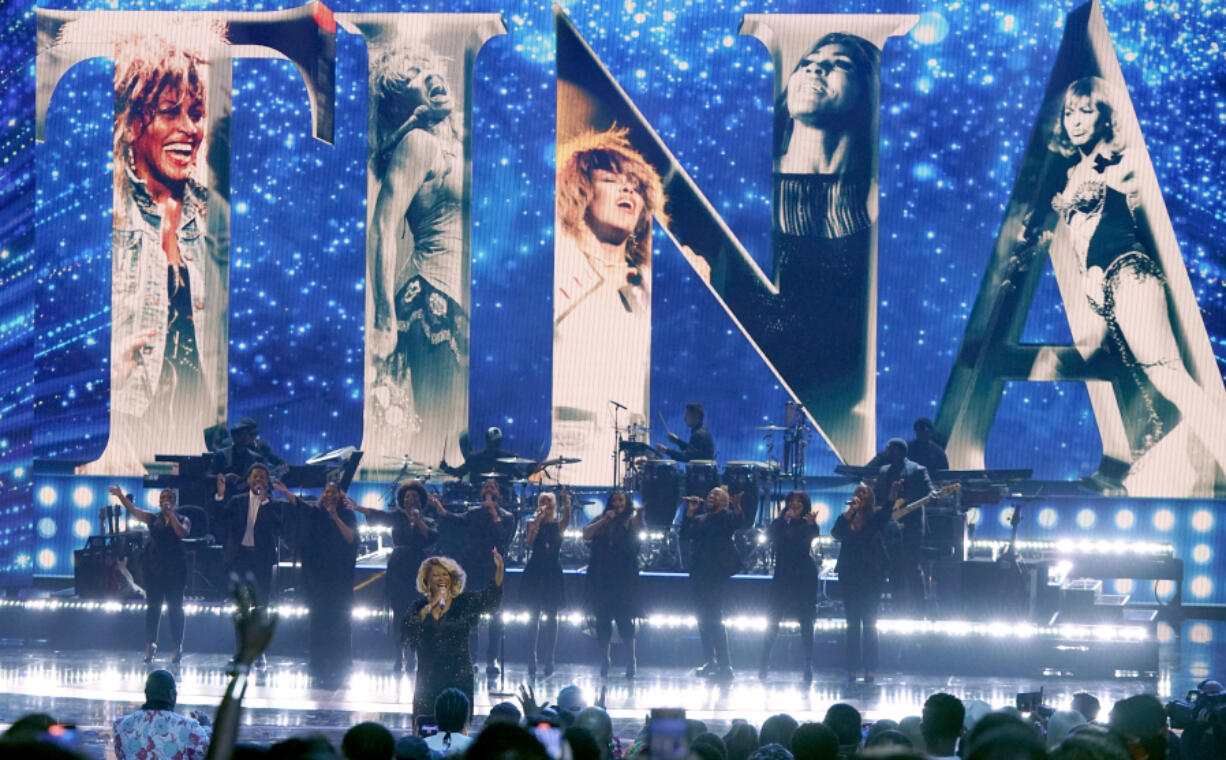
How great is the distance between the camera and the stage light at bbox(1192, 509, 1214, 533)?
13383 mm

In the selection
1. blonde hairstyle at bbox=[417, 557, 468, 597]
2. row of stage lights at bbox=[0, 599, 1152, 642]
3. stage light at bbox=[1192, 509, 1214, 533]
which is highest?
stage light at bbox=[1192, 509, 1214, 533]

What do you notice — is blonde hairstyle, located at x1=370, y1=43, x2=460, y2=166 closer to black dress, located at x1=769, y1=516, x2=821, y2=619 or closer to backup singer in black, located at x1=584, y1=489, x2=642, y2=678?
backup singer in black, located at x1=584, y1=489, x2=642, y2=678

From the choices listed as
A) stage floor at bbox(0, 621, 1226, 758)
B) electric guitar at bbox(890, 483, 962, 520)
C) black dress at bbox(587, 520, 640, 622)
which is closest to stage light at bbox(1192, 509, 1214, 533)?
stage floor at bbox(0, 621, 1226, 758)

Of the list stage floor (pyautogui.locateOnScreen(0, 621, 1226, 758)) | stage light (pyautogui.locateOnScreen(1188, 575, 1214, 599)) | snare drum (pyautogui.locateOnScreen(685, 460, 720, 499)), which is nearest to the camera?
stage floor (pyautogui.locateOnScreen(0, 621, 1226, 758))

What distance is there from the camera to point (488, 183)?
47.1ft

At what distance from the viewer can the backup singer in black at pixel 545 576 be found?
10016mm

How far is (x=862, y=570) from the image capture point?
32.8 ft

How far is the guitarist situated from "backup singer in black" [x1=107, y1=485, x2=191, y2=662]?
5.59 m

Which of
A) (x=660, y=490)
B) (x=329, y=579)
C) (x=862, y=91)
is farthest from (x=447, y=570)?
(x=862, y=91)

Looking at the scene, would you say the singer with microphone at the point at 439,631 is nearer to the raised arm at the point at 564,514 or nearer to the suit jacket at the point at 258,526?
the raised arm at the point at 564,514

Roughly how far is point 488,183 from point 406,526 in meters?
5.51

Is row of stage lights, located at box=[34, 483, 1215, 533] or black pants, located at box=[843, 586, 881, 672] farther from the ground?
row of stage lights, located at box=[34, 483, 1215, 533]

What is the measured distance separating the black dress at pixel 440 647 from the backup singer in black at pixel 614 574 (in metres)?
3.29

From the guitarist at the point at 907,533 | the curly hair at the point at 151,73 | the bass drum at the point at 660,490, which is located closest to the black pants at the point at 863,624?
the guitarist at the point at 907,533
